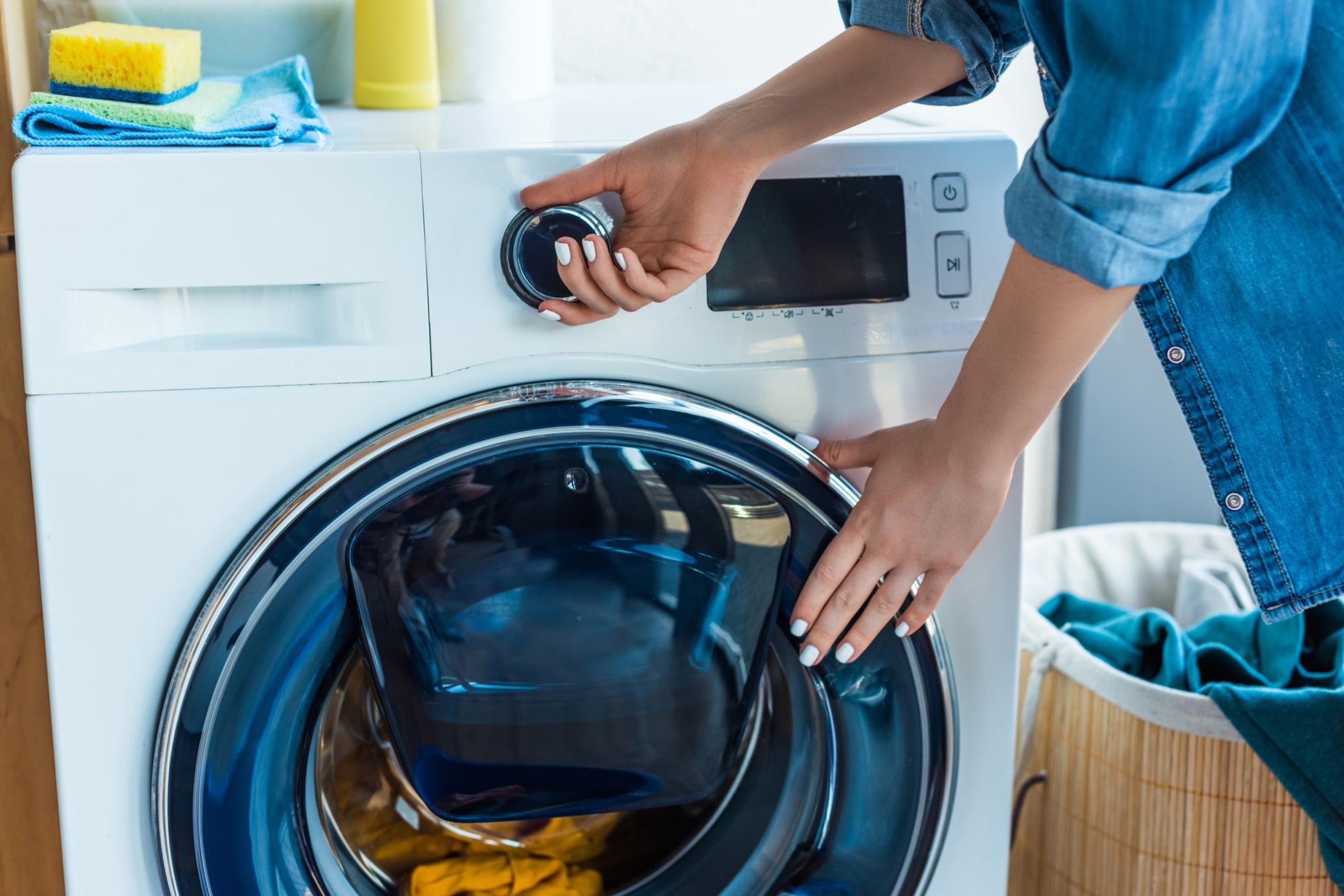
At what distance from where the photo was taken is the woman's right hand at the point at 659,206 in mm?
678

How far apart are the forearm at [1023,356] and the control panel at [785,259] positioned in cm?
10

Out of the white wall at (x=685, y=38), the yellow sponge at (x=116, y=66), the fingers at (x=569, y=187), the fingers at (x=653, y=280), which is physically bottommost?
the fingers at (x=653, y=280)

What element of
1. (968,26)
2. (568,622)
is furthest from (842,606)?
(968,26)

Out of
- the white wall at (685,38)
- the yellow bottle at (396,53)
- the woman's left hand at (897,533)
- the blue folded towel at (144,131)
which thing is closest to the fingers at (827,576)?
the woman's left hand at (897,533)

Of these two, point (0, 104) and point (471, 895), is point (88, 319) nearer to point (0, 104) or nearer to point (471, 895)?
point (0, 104)

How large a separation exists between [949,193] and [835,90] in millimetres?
101

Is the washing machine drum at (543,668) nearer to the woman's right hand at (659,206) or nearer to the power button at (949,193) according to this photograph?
the woman's right hand at (659,206)

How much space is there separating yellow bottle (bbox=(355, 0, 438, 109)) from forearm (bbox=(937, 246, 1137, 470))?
0.57 metres

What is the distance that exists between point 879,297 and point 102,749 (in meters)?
0.57

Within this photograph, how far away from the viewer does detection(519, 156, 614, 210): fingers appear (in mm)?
671

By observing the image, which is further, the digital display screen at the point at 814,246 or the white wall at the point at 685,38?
the white wall at the point at 685,38

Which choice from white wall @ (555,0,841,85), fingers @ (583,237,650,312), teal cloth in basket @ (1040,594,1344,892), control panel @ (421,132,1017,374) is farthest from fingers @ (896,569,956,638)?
white wall @ (555,0,841,85)

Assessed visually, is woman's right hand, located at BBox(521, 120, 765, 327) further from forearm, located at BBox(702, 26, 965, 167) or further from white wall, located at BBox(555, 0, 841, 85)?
white wall, located at BBox(555, 0, 841, 85)

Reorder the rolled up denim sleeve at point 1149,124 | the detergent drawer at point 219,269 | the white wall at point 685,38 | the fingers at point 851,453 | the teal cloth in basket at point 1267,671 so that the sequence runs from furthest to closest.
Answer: the white wall at point 685,38 → the teal cloth in basket at point 1267,671 → the fingers at point 851,453 → the detergent drawer at point 219,269 → the rolled up denim sleeve at point 1149,124
